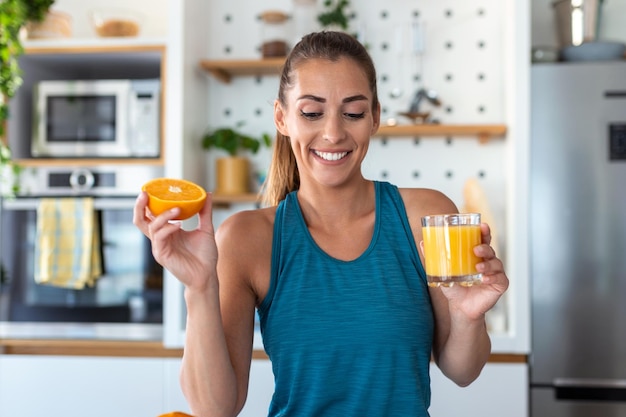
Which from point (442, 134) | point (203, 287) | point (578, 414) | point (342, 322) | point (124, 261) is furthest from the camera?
point (442, 134)

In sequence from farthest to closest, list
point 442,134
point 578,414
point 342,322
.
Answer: point 442,134
point 578,414
point 342,322

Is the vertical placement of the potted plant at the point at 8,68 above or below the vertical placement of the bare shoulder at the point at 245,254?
above

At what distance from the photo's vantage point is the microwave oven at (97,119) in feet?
9.97

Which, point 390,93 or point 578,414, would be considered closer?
point 578,414

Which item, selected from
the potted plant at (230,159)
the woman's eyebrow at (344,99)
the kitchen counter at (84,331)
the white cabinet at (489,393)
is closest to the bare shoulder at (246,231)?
the woman's eyebrow at (344,99)

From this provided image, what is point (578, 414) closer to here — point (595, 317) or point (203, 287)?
point (595, 317)

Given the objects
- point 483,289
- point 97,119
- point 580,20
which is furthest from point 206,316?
point 580,20

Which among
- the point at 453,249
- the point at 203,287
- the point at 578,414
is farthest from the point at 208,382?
the point at 578,414

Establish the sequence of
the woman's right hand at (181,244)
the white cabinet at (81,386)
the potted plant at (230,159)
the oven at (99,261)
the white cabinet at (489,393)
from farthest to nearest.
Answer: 1. the potted plant at (230,159)
2. the oven at (99,261)
3. the white cabinet at (81,386)
4. the white cabinet at (489,393)
5. the woman's right hand at (181,244)

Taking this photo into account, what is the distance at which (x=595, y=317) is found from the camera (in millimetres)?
2828

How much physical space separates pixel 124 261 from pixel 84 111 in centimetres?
65

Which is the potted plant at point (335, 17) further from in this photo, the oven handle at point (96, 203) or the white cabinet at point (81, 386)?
the white cabinet at point (81, 386)

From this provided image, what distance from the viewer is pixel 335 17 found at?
10.8 feet

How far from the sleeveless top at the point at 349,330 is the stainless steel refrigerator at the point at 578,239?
163 centimetres
